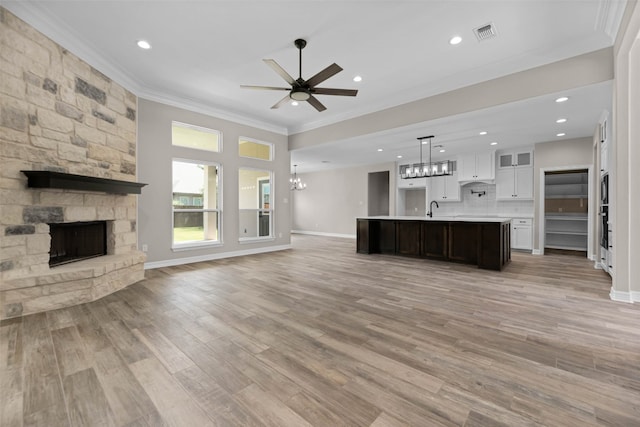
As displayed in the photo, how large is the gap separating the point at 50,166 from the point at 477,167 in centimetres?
901

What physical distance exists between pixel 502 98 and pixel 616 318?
314 centimetres

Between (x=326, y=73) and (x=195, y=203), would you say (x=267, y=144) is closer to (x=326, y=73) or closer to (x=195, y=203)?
(x=195, y=203)

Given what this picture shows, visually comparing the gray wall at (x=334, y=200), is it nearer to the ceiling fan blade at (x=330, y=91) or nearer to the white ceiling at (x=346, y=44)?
the white ceiling at (x=346, y=44)

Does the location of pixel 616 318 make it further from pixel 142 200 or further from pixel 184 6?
pixel 142 200

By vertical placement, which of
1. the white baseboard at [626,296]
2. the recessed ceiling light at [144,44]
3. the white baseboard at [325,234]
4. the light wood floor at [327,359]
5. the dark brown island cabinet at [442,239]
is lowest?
the light wood floor at [327,359]

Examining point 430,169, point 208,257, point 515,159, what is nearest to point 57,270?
point 208,257

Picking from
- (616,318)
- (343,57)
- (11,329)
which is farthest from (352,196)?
(11,329)

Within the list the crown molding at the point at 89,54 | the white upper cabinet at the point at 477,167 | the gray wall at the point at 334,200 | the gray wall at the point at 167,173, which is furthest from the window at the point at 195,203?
the white upper cabinet at the point at 477,167

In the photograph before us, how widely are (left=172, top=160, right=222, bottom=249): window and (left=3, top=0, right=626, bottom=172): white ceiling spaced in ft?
4.35

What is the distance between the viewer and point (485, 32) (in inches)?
132

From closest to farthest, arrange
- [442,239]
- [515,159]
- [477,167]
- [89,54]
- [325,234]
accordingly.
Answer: [89,54] → [442,239] → [515,159] → [477,167] → [325,234]

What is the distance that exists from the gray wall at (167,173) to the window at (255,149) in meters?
0.17

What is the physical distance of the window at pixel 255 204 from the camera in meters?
7.07

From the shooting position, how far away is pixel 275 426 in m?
1.41
